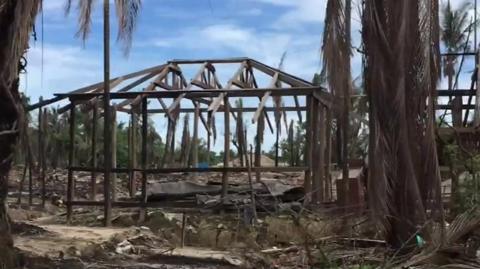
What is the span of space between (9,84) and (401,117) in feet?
16.8

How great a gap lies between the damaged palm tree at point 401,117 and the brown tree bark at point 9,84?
4446mm

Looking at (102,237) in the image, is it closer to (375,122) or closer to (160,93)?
(160,93)

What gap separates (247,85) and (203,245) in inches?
274

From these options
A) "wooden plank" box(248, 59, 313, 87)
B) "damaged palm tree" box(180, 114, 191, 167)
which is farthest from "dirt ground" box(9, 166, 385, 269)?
"damaged palm tree" box(180, 114, 191, 167)

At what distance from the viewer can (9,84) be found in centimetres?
938

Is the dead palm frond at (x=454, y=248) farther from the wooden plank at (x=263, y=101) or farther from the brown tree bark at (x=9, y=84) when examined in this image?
the wooden plank at (x=263, y=101)

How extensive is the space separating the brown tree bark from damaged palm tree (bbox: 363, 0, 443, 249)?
4446 mm

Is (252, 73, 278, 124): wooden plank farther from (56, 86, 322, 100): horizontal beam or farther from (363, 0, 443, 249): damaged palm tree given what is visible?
(363, 0, 443, 249): damaged palm tree

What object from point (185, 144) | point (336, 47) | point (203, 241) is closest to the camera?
point (336, 47)

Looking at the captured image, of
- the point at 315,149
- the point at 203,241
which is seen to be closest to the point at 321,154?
the point at 315,149

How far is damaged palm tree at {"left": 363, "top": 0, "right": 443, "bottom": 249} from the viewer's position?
9570 millimetres

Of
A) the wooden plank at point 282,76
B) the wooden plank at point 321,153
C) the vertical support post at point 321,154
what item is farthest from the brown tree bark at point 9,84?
the wooden plank at point 282,76

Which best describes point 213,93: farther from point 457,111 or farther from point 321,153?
point 457,111

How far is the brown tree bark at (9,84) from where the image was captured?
904cm
